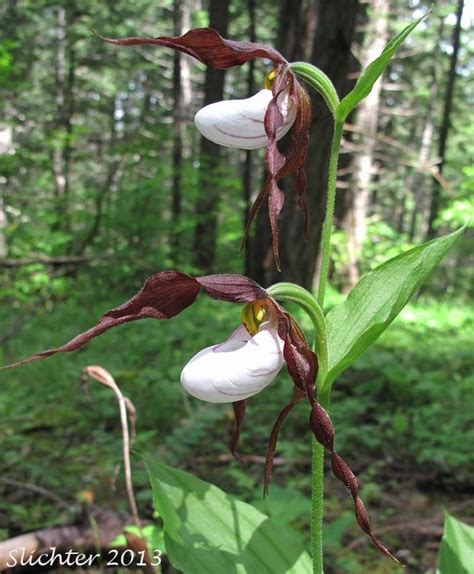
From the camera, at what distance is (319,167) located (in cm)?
407

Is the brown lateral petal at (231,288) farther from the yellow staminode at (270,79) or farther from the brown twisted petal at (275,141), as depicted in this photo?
the yellow staminode at (270,79)

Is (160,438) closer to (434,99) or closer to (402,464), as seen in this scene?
(402,464)

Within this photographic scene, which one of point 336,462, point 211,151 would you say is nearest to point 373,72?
point 336,462

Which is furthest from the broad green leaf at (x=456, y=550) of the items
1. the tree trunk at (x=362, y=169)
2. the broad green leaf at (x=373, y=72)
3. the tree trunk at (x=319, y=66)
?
the tree trunk at (x=362, y=169)

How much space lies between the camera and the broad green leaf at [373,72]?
39.0 inches

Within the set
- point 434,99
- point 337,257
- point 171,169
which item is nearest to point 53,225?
point 171,169

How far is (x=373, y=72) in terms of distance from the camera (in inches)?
40.0

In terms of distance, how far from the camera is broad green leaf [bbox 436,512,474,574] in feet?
4.15

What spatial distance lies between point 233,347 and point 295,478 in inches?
57.3

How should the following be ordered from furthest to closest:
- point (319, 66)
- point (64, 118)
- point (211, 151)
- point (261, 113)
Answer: point (64, 118) < point (211, 151) < point (319, 66) < point (261, 113)

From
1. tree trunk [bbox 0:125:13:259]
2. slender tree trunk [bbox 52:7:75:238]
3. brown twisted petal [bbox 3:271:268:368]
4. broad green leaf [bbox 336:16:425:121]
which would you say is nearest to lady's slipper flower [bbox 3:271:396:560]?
brown twisted petal [bbox 3:271:268:368]

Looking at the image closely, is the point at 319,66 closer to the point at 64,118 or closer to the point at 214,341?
the point at 214,341

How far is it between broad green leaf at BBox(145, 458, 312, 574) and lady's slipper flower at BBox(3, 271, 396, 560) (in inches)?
10.7

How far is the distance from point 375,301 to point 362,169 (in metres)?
5.82
